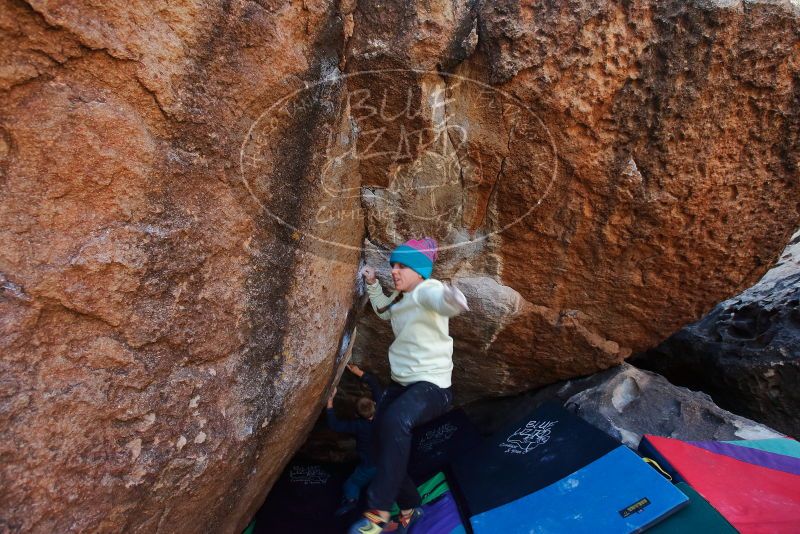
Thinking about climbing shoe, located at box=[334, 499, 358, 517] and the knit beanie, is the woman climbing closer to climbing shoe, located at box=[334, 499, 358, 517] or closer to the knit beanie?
the knit beanie

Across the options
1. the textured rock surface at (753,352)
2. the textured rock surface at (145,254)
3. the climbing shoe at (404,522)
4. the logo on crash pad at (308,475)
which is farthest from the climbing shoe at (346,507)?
the textured rock surface at (753,352)

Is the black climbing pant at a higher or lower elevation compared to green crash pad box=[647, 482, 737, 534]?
higher

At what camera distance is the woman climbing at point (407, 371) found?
2057 millimetres

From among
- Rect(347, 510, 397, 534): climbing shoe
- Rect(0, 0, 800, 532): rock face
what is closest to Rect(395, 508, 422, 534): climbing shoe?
Rect(347, 510, 397, 534): climbing shoe

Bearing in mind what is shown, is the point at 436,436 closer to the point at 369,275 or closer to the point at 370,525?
the point at 370,525

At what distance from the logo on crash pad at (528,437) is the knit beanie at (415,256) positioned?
102 cm

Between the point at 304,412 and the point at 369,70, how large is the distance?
4.39 feet

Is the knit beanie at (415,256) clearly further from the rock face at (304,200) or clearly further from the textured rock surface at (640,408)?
the textured rock surface at (640,408)

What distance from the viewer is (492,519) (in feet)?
7.38

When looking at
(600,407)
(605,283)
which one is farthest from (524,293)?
(600,407)

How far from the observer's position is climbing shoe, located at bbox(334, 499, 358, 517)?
9.48 feet

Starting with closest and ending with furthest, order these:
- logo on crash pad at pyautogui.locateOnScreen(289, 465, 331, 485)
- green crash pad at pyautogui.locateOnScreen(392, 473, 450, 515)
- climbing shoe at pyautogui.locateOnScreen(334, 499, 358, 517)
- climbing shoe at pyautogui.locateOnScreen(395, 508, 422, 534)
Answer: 1. climbing shoe at pyautogui.locateOnScreen(395, 508, 422, 534)
2. green crash pad at pyautogui.locateOnScreen(392, 473, 450, 515)
3. climbing shoe at pyautogui.locateOnScreen(334, 499, 358, 517)
4. logo on crash pad at pyautogui.locateOnScreen(289, 465, 331, 485)

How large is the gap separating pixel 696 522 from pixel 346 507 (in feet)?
5.43

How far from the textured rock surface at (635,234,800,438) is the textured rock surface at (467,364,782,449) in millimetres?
448
